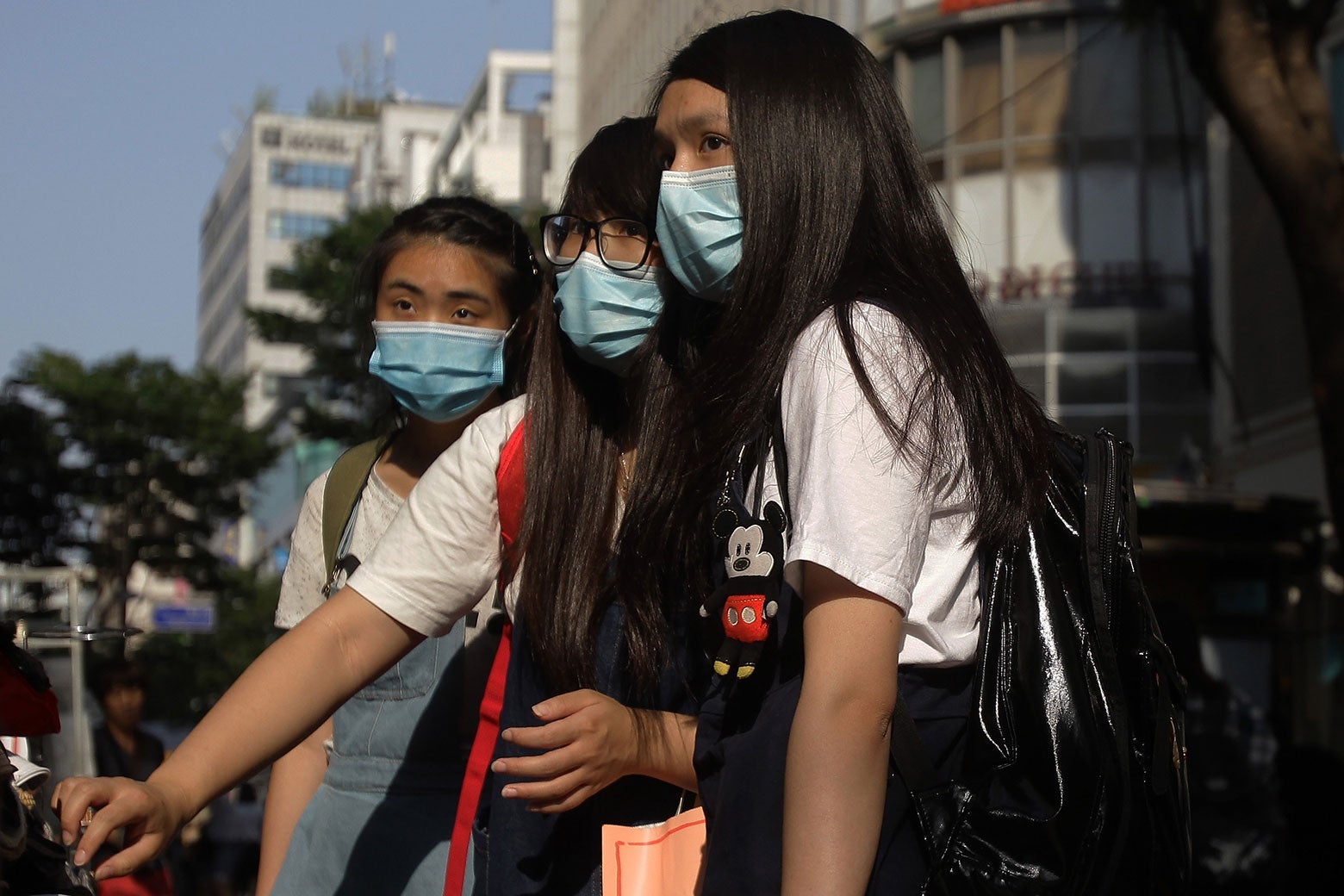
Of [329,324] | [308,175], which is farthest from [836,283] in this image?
[308,175]

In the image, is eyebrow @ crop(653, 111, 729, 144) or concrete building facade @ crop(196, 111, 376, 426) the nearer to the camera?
eyebrow @ crop(653, 111, 729, 144)

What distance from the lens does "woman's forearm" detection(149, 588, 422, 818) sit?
1.92m

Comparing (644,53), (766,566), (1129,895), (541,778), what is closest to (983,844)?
(1129,895)

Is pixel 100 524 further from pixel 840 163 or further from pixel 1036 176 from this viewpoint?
pixel 840 163

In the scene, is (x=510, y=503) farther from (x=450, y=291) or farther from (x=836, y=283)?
(x=450, y=291)

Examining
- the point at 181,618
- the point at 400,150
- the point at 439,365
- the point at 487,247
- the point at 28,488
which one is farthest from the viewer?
the point at 400,150

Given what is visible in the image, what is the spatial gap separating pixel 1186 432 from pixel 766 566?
2298 cm

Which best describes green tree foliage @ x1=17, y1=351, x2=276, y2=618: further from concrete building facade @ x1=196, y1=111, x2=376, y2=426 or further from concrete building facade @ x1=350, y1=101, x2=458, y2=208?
concrete building facade @ x1=196, y1=111, x2=376, y2=426

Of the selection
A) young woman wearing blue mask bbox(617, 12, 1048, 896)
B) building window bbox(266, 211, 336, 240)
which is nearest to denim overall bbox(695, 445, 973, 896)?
young woman wearing blue mask bbox(617, 12, 1048, 896)

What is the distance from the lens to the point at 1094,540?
187 centimetres

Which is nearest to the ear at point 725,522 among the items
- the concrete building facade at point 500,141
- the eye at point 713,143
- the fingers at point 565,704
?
the fingers at point 565,704

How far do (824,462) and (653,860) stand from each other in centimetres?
55

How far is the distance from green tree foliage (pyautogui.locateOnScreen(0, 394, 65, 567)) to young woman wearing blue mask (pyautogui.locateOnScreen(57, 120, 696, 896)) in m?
26.9

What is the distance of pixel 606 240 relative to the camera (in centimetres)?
256
